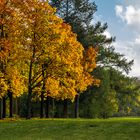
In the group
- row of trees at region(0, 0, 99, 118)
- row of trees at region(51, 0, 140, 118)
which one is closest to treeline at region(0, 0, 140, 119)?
row of trees at region(0, 0, 99, 118)

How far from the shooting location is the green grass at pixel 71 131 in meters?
35.3

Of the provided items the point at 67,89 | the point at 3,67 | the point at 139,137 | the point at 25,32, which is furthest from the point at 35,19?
the point at 139,137

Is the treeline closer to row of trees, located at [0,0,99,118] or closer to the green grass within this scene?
row of trees, located at [0,0,99,118]

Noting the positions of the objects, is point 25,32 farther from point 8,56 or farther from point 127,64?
point 127,64

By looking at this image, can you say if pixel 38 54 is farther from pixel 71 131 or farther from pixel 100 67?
pixel 100 67

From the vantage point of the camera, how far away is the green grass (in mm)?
35344

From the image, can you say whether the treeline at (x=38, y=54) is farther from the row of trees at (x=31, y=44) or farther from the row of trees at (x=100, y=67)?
the row of trees at (x=100, y=67)

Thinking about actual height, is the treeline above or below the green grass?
above

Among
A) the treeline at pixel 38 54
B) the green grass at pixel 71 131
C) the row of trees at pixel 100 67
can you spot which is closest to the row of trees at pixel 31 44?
Result: the treeline at pixel 38 54

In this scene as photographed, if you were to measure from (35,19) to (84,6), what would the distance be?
3154 centimetres

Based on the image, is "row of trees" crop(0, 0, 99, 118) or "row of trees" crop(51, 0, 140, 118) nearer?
"row of trees" crop(0, 0, 99, 118)

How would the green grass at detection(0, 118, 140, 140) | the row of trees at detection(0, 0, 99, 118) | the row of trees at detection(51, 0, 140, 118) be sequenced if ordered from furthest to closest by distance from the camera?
the row of trees at detection(51, 0, 140, 118) → the row of trees at detection(0, 0, 99, 118) → the green grass at detection(0, 118, 140, 140)

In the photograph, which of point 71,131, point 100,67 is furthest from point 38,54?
point 100,67

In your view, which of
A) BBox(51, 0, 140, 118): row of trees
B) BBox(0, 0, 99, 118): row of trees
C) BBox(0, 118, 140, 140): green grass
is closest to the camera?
BBox(0, 118, 140, 140): green grass
